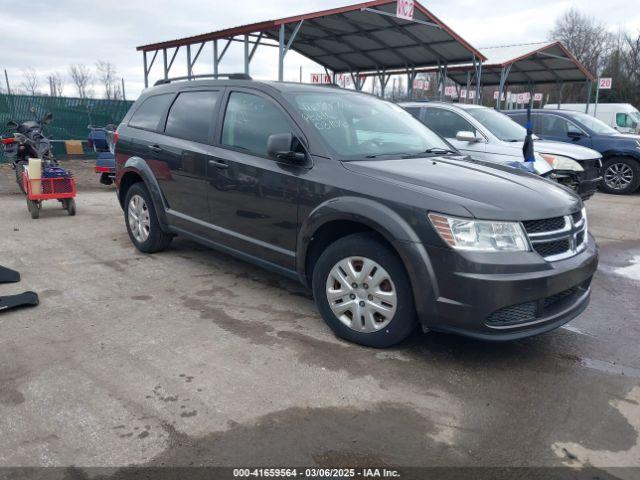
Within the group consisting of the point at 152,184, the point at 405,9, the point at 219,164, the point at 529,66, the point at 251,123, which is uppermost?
the point at 405,9

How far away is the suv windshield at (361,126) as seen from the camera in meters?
4.02

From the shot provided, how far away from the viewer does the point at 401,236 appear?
3234 mm

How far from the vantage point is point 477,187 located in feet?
11.0

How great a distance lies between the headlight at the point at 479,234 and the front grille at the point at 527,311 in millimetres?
362

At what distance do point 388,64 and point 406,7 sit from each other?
5494 mm

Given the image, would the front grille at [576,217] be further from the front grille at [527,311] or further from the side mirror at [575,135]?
the side mirror at [575,135]

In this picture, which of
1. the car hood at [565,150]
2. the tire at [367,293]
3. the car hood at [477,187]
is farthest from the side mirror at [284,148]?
the car hood at [565,150]

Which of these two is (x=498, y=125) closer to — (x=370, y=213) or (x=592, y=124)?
(x=592, y=124)

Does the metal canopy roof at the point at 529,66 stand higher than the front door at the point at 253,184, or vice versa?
the metal canopy roof at the point at 529,66

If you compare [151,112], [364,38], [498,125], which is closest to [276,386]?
[151,112]

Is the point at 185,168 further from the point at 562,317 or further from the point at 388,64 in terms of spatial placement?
the point at 388,64

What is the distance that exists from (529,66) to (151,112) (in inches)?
720

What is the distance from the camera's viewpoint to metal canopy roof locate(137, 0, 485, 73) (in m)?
12.3

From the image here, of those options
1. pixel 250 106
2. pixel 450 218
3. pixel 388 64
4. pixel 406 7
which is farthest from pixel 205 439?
pixel 388 64
